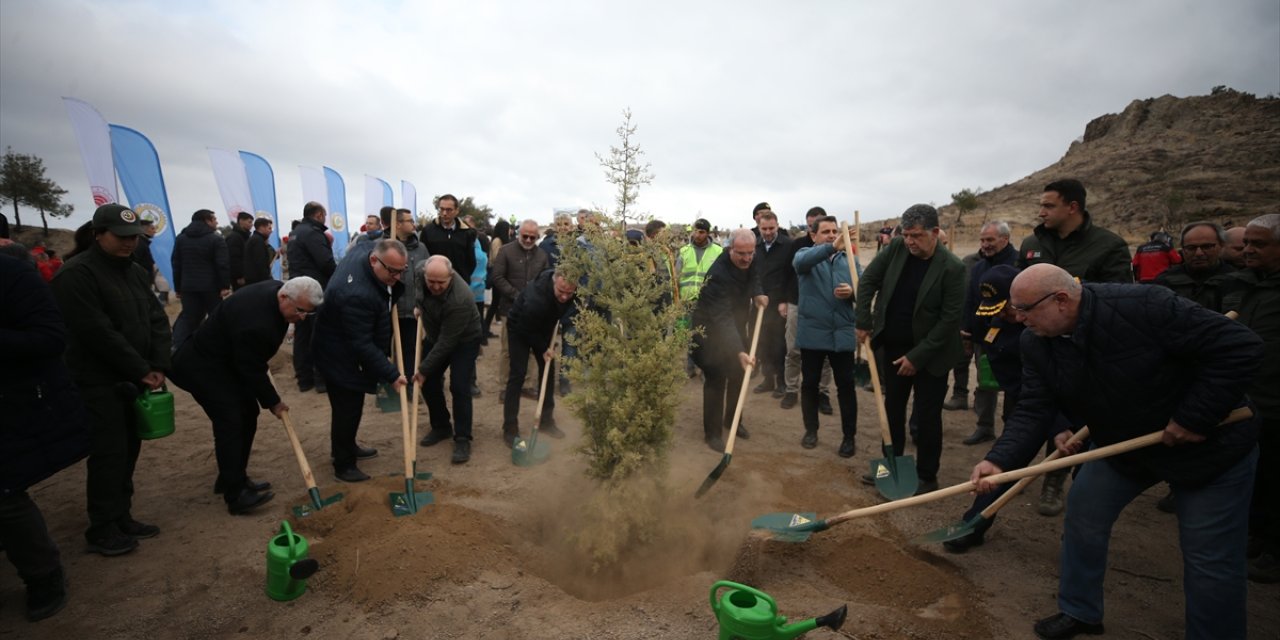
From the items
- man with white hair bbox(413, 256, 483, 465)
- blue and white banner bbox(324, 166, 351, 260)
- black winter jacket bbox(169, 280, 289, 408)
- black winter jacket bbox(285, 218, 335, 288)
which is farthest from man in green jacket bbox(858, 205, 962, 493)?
blue and white banner bbox(324, 166, 351, 260)

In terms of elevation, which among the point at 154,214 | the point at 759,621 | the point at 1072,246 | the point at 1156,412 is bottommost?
the point at 759,621

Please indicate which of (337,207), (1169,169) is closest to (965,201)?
(1169,169)

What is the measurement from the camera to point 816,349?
609 centimetres

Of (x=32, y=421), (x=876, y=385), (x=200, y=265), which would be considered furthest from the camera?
(x=200, y=265)

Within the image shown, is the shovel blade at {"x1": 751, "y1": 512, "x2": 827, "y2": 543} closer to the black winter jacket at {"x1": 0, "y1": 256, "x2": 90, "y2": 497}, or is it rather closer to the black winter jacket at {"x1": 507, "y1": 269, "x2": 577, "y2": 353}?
the black winter jacket at {"x1": 507, "y1": 269, "x2": 577, "y2": 353}

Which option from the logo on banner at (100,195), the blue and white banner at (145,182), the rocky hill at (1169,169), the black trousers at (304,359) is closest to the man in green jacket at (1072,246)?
the black trousers at (304,359)

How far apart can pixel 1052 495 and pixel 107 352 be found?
770 centimetres

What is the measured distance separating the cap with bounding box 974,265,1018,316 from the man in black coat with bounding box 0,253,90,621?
271 inches

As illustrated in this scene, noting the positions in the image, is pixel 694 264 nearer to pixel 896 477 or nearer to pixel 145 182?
pixel 896 477

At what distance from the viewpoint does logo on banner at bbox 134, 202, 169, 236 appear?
11.8m

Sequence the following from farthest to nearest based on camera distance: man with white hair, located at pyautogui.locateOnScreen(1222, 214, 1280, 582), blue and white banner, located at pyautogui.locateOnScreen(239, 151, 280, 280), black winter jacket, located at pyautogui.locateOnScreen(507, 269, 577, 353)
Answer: blue and white banner, located at pyautogui.locateOnScreen(239, 151, 280, 280) → black winter jacket, located at pyautogui.locateOnScreen(507, 269, 577, 353) → man with white hair, located at pyautogui.locateOnScreen(1222, 214, 1280, 582)

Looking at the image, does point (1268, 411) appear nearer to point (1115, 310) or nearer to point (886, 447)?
point (1115, 310)

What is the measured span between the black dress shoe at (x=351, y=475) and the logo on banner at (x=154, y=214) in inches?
404

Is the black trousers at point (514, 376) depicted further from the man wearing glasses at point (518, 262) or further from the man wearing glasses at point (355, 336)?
the man wearing glasses at point (518, 262)
